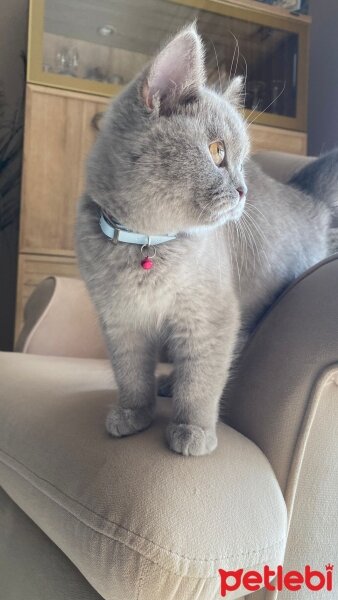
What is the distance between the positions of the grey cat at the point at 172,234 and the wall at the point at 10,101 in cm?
165

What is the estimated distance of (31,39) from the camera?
6.01 feet

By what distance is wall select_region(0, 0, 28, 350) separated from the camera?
7.59 feet

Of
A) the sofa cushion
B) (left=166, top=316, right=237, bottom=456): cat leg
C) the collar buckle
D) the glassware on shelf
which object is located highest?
the glassware on shelf

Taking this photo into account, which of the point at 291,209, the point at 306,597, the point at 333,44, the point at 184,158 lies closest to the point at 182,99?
the point at 184,158

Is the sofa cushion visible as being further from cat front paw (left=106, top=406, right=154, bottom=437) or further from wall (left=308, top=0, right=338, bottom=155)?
wall (left=308, top=0, right=338, bottom=155)

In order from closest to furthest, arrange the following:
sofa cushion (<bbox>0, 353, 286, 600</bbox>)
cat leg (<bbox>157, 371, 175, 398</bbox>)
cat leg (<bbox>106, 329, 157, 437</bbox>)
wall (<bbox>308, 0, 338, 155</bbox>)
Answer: sofa cushion (<bbox>0, 353, 286, 600</bbox>)
cat leg (<bbox>106, 329, 157, 437</bbox>)
cat leg (<bbox>157, 371, 175, 398</bbox>)
wall (<bbox>308, 0, 338, 155</bbox>)

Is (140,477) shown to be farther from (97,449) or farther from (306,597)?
(306,597)

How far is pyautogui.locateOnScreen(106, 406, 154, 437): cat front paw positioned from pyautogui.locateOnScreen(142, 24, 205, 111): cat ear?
1.30 ft

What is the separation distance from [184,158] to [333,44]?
1887 mm

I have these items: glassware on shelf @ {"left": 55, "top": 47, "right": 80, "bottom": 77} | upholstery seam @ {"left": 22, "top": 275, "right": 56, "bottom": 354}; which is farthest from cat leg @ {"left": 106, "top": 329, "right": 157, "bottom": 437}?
glassware on shelf @ {"left": 55, "top": 47, "right": 80, "bottom": 77}

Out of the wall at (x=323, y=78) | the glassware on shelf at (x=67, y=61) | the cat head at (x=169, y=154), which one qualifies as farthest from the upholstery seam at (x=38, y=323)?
the wall at (x=323, y=78)

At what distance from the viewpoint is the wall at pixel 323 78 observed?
2.21 m

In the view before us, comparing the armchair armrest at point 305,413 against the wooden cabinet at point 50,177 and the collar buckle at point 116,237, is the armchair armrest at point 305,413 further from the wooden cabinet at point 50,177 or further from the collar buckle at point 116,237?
the wooden cabinet at point 50,177

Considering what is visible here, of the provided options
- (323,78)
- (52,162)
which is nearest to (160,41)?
(52,162)
